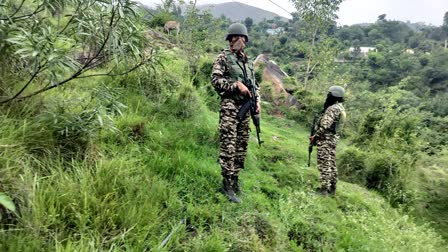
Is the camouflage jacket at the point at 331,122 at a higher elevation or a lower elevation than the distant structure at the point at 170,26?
lower

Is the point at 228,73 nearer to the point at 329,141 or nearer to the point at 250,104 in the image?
the point at 250,104

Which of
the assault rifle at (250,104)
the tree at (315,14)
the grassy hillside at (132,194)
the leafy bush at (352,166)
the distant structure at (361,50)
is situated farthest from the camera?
the distant structure at (361,50)

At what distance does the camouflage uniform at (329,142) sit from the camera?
548cm

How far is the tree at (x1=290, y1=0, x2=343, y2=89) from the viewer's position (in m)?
21.2

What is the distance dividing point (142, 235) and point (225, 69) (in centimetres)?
221

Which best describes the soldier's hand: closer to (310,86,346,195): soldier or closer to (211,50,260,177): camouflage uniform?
(211,50,260,177): camouflage uniform

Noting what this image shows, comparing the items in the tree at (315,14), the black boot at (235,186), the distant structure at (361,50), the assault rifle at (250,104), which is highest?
the distant structure at (361,50)

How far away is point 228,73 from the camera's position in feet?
13.4

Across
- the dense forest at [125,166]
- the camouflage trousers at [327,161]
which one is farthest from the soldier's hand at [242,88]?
the camouflage trousers at [327,161]

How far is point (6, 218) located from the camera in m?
2.13

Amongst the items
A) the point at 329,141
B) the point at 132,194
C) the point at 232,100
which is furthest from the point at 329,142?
the point at 132,194

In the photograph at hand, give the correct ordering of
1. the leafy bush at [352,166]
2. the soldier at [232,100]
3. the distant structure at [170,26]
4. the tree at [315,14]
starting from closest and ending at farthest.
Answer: the soldier at [232,100], the leafy bush at [352,166], the distant structure at [170,26], the tree at [315,14]

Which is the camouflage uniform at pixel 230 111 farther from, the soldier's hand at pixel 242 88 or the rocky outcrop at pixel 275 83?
the rocky outcrop at pixel 275 83

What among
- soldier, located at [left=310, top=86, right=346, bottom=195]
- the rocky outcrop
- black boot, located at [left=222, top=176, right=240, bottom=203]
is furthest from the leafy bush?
the rocky outcrop
